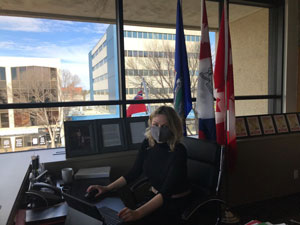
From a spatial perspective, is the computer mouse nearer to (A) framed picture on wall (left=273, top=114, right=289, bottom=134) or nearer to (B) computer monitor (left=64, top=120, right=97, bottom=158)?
(B) computer monitor (left=64, top=120, right=97, bottom=158)

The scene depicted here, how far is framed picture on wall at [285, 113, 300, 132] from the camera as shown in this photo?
9.83 feet

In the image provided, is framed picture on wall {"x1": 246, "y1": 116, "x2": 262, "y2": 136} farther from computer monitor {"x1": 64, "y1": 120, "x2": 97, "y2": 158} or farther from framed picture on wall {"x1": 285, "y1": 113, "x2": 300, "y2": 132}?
computer monitor {"x1": 64, "y1": 120, "x2": 97, "y2": 158}

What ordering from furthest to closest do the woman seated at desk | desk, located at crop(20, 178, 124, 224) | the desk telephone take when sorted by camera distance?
1. the woman seated at desk
2. the desk telephone
3. desk, located at crop(20, 178, 124, 224)

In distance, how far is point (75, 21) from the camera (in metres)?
2.51

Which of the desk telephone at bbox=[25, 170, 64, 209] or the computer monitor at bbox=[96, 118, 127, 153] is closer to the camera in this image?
the desk telephone at bbox=[25, 170, 64, 209]

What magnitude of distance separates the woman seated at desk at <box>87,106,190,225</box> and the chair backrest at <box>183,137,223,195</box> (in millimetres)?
152

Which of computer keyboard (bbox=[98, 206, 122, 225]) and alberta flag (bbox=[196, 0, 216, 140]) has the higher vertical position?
alberta flag (bbox=[196, 0, 216, 140])

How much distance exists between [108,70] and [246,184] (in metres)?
2.13

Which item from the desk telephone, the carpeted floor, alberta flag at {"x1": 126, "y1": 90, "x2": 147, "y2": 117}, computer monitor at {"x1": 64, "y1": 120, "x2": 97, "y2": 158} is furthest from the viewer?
alberta flag at {"x1": 126, "y1": 90, "x2": 147, "y2": 117}

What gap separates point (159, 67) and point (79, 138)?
130 cm

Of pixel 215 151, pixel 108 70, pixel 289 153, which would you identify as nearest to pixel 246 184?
pixel 289 153

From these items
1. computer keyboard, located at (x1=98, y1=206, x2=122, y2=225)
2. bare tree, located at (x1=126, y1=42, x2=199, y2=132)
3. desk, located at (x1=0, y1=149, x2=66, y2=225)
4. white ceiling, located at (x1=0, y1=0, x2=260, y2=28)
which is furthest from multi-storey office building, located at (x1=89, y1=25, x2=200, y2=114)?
computer keyboard, located at (x1=98, y1=206, x2=122, y2=225)

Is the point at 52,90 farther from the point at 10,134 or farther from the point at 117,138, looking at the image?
the point at 117,138

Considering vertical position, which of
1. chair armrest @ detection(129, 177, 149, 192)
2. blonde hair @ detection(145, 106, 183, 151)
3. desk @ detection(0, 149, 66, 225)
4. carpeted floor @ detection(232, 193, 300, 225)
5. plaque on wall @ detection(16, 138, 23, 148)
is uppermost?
blonde hair @ detection(145, 106, 183, 151)
